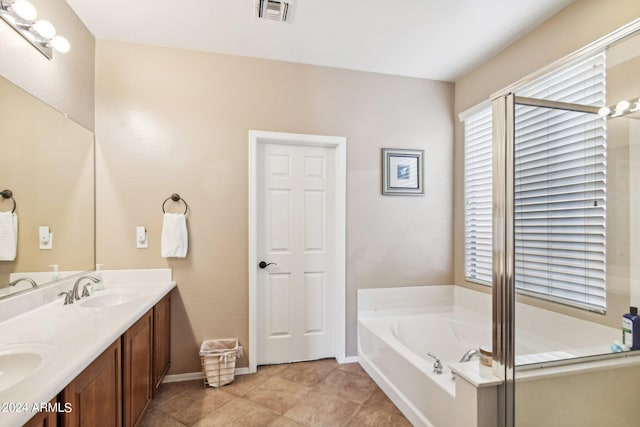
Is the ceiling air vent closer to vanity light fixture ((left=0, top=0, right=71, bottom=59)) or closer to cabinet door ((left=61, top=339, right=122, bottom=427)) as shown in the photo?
vanity light fixture ((left=0, top=0, right=71, bottom=59))

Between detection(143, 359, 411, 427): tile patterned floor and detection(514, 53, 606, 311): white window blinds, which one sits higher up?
detection(514, 53, 606, 311): white window blinds

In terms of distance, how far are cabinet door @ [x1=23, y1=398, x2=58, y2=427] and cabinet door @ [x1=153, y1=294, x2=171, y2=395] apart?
45.1 inches

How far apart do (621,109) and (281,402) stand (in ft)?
8.69

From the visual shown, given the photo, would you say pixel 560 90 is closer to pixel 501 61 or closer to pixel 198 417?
pixel 501 61

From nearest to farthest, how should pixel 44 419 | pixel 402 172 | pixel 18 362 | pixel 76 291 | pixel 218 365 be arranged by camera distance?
pixel 44 419 → pixel 18 362 → pixel 76 291 → pixel 218 365 → pixel 402 172

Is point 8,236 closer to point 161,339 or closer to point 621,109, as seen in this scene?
point 161,339

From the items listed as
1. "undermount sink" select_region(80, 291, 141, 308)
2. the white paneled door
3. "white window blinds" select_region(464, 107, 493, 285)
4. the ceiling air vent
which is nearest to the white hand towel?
"undermount sink" select_region(80, 291, 141, 308)

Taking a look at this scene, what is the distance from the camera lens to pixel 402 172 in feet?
9.79

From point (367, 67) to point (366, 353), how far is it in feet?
8.26

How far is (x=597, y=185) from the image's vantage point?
162 centimetres

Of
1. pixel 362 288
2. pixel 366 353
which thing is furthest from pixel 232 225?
pixel 366 353

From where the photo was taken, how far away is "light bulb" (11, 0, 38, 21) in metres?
1.56

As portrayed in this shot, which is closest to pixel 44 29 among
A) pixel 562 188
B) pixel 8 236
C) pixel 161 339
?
pixel 8 236

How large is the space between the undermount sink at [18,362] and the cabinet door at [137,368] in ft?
1.46
